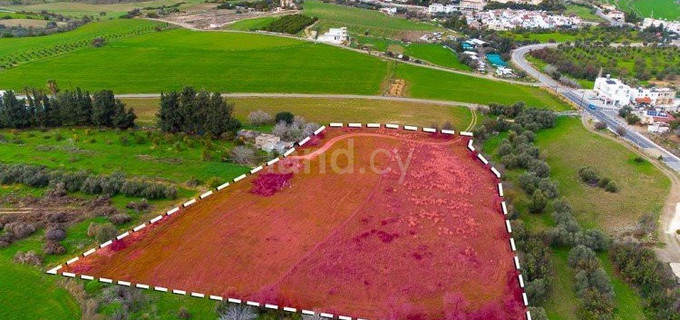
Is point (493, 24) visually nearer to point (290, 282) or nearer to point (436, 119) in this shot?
point (436, 119)

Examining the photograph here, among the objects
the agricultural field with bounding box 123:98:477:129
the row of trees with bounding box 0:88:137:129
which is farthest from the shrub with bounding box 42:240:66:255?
the agricultural field with bounding box 123:98:477:129

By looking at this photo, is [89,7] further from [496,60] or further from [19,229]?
[19,229]

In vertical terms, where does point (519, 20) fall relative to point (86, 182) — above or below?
above

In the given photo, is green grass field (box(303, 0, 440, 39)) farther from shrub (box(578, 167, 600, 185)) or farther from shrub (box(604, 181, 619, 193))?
shrub (box(604, 181, 619, 193))

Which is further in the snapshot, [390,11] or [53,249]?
[390,11]

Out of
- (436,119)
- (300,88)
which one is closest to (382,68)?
(300,88)

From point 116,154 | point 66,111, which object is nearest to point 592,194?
point 116,154

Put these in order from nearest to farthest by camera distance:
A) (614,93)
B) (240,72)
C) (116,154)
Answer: (116,154), (614,93), (240,72)
